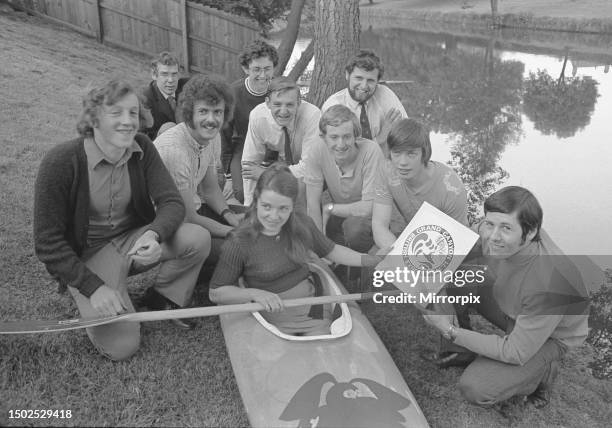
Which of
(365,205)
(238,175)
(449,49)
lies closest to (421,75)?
(449,49)

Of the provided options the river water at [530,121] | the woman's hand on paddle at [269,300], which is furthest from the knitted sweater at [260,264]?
the river water at [530,121]

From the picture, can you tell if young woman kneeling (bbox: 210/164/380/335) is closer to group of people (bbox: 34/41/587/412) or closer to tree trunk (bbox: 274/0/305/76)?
group of people (bbox: 34/41/587/412)

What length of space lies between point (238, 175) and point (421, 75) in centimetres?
1102

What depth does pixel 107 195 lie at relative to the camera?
3.03 meters

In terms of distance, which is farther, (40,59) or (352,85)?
(40,59)

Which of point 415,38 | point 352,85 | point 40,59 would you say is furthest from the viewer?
point 415,38

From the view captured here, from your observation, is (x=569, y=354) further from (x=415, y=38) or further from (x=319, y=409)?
(x=415, y=38)

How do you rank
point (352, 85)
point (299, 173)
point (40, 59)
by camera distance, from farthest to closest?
point (40, 59)
point (352, 85)
point (299, 173)

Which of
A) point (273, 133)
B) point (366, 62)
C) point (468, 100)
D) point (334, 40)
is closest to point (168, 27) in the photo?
point (334, 40)

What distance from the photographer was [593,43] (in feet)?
66.7

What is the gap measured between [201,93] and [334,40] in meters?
3.08

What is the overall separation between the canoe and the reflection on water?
3.28 metres

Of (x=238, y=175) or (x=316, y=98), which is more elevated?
(x=316, y=98)

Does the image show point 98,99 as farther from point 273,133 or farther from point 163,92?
point 163,92
